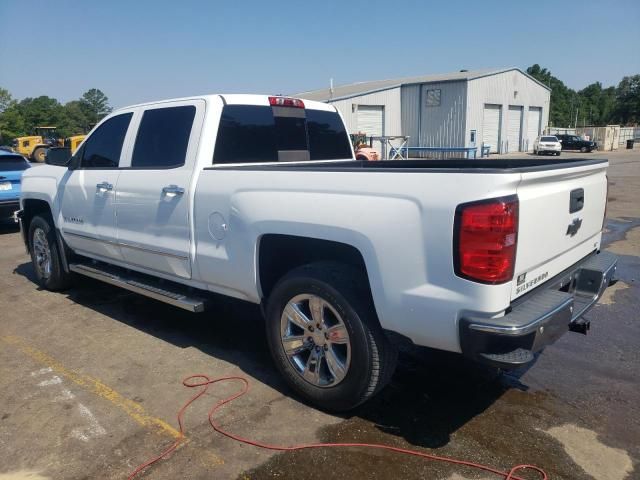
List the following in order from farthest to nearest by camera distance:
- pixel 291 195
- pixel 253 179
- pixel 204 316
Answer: pixel 204 316 → pixel 253 179 → pixel 291 195

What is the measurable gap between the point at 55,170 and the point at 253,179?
3.40 metres

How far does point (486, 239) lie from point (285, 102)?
279 centimetres

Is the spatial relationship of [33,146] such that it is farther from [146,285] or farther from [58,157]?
[146,285]

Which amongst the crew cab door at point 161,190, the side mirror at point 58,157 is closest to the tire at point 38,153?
the side mirror at point 58,157

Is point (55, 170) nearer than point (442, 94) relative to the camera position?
Yes

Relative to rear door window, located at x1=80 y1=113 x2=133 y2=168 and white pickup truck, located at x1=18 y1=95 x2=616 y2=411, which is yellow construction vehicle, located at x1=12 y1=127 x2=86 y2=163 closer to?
rear door window, located at x1=80 y1=113 x2=133 y2=168

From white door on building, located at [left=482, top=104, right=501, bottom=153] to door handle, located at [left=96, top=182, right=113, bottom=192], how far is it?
121 ft

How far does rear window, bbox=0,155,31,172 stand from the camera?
35.4 feet

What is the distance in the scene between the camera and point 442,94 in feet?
122

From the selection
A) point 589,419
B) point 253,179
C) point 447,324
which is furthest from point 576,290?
point 253,179

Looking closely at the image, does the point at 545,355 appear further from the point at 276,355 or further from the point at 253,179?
the point at 253,179

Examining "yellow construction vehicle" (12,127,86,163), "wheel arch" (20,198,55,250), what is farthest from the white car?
"wheel arch" (20,198,55,250)

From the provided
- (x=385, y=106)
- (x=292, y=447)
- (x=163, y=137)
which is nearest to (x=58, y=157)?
(x=163, y=137)

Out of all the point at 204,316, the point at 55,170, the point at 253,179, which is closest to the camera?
the point at 253,179
